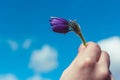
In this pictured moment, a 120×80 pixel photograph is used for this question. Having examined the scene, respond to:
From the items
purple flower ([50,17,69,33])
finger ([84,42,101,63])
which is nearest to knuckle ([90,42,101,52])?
finger ([84,42,101,63])

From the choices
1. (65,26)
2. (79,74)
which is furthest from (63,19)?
(79,74)

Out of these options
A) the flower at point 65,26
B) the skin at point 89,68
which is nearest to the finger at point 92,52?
the skin at point 89,68

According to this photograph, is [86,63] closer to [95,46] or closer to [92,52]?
[92,52]

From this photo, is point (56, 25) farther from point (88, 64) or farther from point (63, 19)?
point (88, 64)

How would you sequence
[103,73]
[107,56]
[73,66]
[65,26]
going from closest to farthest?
[103,73], [73,66], [107,56], [65,26]

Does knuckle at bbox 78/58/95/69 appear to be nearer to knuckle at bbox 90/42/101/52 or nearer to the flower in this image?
knuckle at bbox 90/42/101/52

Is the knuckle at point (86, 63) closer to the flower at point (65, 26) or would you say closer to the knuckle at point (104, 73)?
the knuckle at point (104, 73)

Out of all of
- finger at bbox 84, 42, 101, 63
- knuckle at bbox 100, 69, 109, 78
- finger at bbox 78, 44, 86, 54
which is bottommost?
knuckle at bbox 100, 69, 109, 78

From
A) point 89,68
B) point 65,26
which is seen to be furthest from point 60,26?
point 89,68
